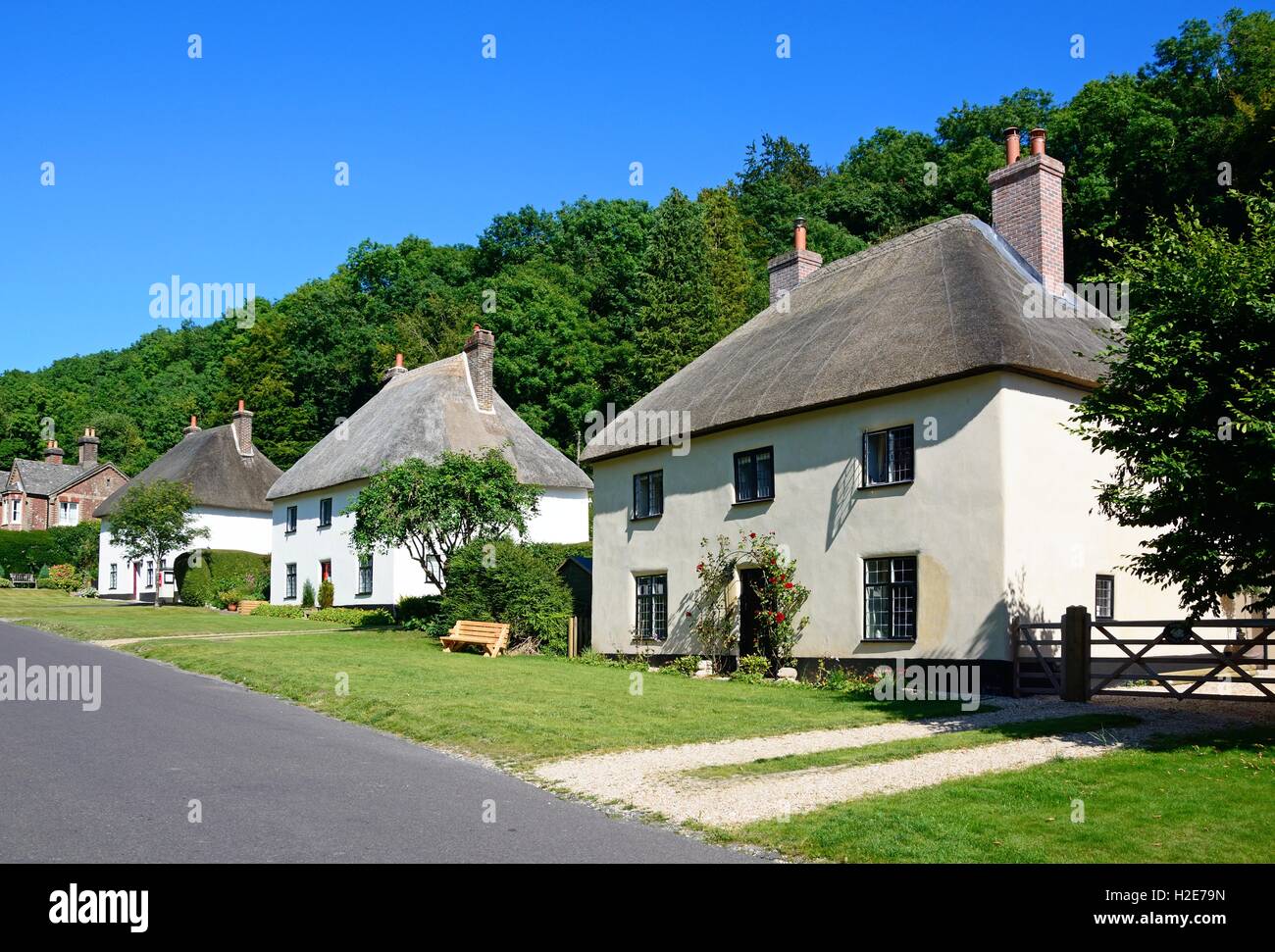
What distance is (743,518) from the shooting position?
2147 centimetres

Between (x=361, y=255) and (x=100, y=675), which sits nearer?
(x=100, y=675)

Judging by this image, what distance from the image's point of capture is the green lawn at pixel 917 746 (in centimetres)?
1005

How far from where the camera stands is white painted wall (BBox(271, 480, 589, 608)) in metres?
36.8

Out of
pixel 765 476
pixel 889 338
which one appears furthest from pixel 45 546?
pixel 889 338

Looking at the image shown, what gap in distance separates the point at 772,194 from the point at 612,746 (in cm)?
6009

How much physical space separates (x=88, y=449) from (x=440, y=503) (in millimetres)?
57255

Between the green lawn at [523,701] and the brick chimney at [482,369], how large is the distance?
66.4ft

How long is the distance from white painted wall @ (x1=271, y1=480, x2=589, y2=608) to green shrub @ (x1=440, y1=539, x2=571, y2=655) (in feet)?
32.4

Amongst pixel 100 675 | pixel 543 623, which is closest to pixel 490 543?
pixel 543 623

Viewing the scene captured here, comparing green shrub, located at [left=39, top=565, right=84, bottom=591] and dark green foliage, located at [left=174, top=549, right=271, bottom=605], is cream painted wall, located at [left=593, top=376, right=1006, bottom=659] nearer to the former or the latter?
dark green foliage, located at [left=174, top=549, right=271, bottom=605]

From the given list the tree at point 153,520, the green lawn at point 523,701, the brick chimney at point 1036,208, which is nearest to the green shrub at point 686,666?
the green lawn at point 523,701

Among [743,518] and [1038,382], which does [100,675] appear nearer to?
[743,518]

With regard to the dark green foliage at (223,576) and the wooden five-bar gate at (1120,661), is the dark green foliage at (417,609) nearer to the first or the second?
the dark green foliage at (223,576)

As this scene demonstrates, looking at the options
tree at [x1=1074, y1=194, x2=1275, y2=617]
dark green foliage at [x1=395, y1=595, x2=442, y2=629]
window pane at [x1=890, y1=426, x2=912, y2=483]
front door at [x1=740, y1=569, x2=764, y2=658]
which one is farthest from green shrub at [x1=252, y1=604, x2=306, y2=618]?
tree at [x1=1074, y1=194, x2=1275, y2=617]
